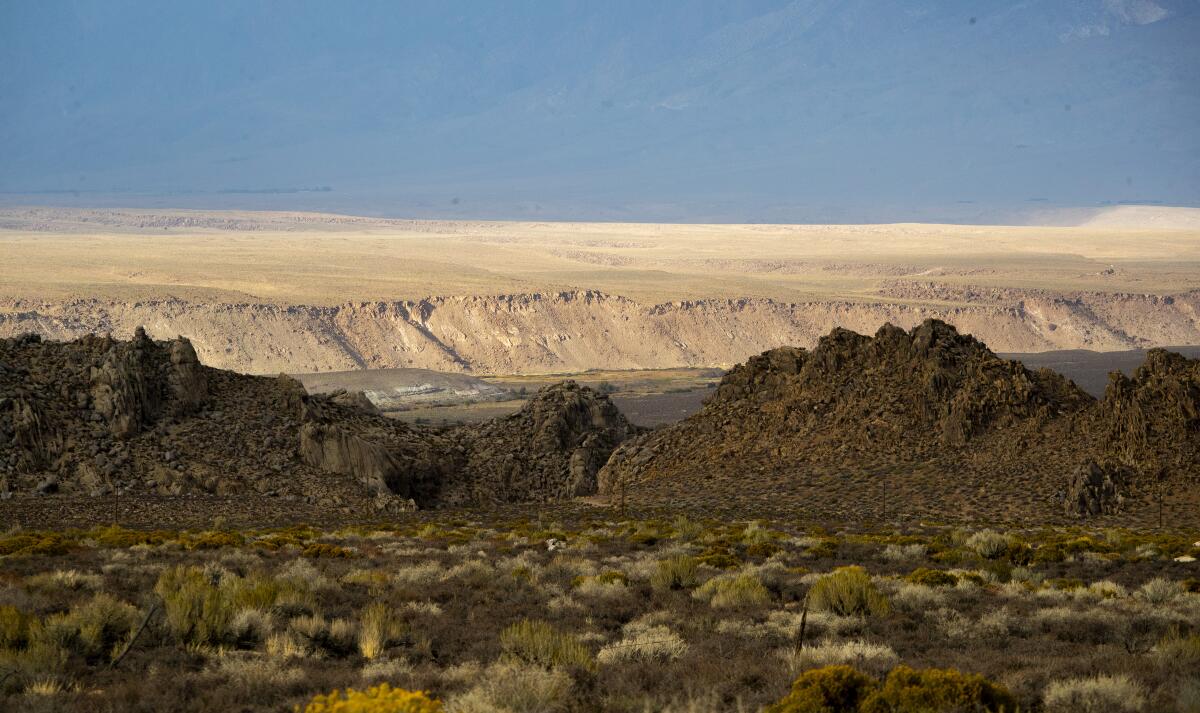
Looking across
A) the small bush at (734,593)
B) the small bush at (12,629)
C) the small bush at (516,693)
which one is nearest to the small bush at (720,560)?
the small bush at (734,593)

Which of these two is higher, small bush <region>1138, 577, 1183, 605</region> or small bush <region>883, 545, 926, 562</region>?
small bush <region>1138, 577, 1183, 605</region>

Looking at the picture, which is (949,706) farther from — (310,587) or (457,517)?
(457,517)

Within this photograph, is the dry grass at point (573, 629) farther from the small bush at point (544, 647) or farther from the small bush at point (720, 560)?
the small bush at point (720, 560)

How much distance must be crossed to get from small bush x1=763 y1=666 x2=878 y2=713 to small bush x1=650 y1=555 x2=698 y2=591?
735 centimetres

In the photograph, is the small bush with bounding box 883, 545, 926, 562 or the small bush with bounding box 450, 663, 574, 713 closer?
the small bush with bounding box 450, 663, 574, 713

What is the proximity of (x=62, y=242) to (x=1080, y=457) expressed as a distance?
19169cm

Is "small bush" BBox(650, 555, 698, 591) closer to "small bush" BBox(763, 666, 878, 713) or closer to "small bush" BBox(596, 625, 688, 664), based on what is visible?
"small bush" BBox(596, 625, 688, 664)

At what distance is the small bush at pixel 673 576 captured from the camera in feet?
59.1

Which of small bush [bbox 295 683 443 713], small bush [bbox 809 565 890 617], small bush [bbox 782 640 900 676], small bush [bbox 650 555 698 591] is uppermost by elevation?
small bush [bbox 295 683 443 713]

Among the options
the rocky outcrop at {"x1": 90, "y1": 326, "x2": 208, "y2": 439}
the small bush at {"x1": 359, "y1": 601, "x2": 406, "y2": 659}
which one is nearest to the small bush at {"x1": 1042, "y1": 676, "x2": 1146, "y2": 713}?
the small bush at {"x1": 359, "y1": 601, "x2": 406, "y2": 659}

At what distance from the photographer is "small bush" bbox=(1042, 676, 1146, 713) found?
34.1 feet

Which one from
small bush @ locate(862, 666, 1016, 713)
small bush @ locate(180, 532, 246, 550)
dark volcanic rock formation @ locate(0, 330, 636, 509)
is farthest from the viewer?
dark volcanic rock formation @ locate(0, 330, 636, 509)

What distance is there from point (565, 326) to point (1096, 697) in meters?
127

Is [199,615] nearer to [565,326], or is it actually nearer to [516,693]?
[516,693]
